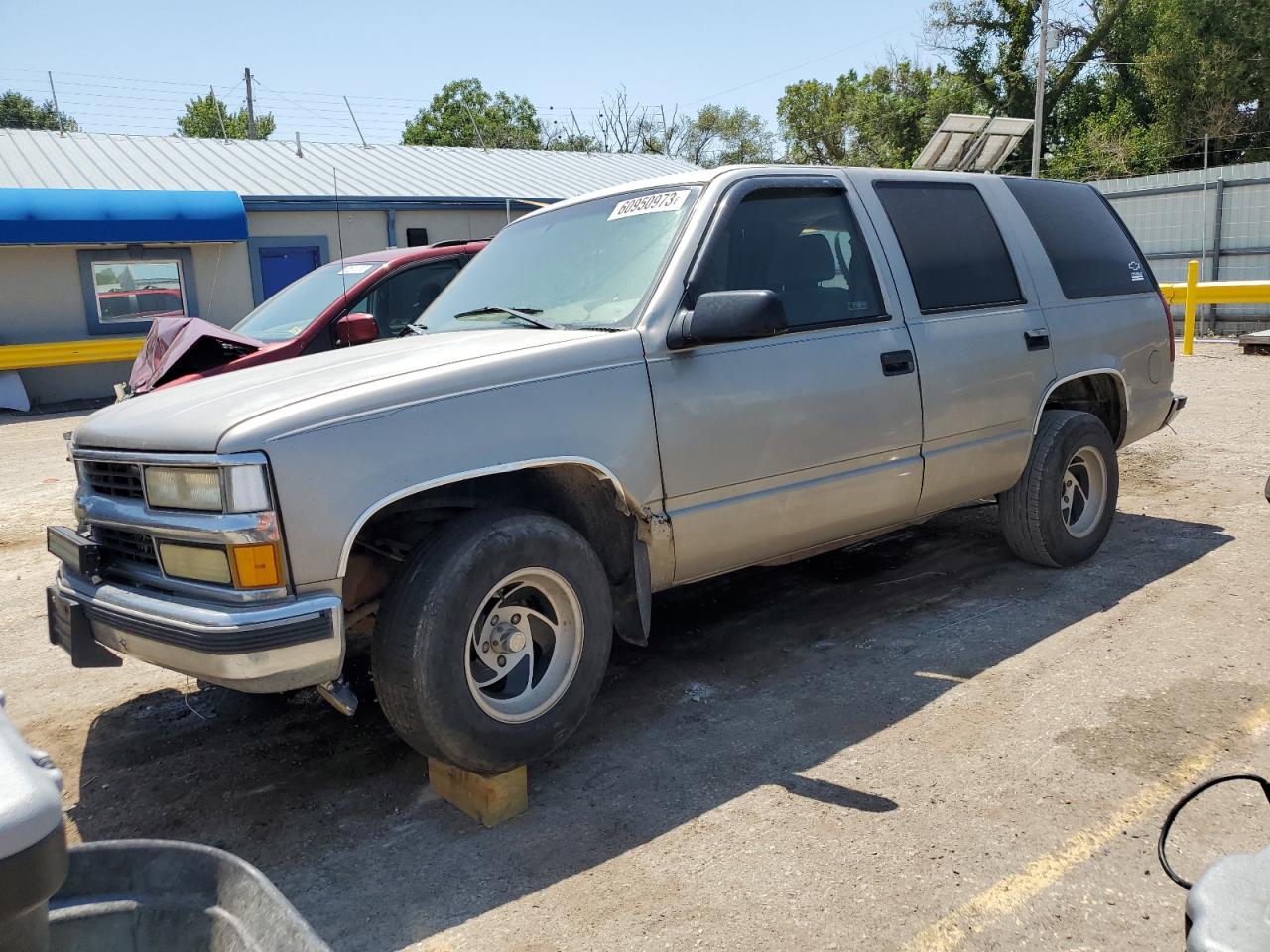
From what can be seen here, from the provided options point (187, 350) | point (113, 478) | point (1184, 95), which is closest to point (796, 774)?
point (113, 478)

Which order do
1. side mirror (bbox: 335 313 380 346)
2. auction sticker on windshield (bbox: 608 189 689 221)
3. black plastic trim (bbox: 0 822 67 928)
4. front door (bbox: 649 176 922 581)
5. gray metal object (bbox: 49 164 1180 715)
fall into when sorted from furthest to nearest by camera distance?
side mirror (bbox: 335 313 380 346), auction sticker on windshield (bbox: 608 189 689 221), front door (bbox: 649 176 922 581), gray metal object (bbox: 49 164 1180 715), black plastic trim (bbox: 0 822 67 928)

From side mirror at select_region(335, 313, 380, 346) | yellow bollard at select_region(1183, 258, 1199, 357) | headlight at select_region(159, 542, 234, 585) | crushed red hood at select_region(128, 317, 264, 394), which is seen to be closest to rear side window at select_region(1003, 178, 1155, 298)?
side mirror at select_region(335, 313, 380, 346)

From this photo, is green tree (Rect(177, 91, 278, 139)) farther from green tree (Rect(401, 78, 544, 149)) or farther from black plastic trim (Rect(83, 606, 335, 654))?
black plastic trim (Rect(83, 606, 335, 654))

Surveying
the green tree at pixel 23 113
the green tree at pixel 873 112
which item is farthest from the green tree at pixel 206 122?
the green tree at pixel 873 112

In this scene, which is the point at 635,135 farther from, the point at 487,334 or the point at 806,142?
the point at 487,334

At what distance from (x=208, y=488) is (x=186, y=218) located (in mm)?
15369

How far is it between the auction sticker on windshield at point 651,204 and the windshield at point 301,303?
11.9 ft

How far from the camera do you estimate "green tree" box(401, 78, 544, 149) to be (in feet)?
194

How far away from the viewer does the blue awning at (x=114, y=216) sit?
50.4 feet

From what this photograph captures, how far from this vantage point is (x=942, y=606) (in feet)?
16.9

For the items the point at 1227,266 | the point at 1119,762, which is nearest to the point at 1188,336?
the point at 1227,266

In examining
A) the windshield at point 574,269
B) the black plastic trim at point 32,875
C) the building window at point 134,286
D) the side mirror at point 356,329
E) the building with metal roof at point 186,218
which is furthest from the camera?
the building window at point 134,286

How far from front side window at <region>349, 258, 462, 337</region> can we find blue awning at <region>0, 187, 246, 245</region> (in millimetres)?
10564

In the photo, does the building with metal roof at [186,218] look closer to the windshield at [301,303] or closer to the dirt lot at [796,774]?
the windshield at [301,303]
